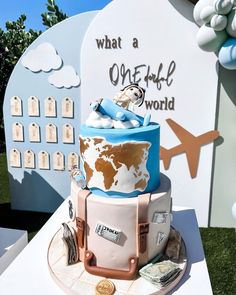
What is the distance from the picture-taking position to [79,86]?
388 cm

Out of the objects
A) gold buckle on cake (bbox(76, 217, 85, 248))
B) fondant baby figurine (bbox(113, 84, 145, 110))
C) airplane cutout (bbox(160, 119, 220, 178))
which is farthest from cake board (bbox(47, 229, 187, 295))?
airplane cutout (bbox(160, 119, 220, 178))

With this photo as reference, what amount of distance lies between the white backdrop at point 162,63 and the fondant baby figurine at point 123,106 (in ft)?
5.46

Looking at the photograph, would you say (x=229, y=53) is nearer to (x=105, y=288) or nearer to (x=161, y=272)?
(x=161, y=272)

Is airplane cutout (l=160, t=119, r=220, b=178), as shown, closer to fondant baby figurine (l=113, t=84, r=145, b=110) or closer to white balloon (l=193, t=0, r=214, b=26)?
white balloon (l=193, t=0, r=214, b=26)

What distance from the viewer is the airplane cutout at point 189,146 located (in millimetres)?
3635

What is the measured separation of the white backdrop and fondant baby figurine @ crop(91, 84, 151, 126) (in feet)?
5.46

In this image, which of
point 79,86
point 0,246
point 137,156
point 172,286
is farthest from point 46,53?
point 172,286

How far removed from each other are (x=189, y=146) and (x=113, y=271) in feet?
7.09

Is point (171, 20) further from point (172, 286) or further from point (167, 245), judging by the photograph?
point (172, 286)

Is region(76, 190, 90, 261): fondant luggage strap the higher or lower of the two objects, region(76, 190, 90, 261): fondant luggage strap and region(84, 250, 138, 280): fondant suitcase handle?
the higher

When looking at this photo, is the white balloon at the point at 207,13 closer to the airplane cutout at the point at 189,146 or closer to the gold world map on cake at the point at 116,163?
the airplane cutout at the point at 189,146

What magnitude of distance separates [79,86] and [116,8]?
3.27ft

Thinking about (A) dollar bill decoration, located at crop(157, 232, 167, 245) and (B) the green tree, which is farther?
(B) the green tree

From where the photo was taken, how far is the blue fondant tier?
1764mm
